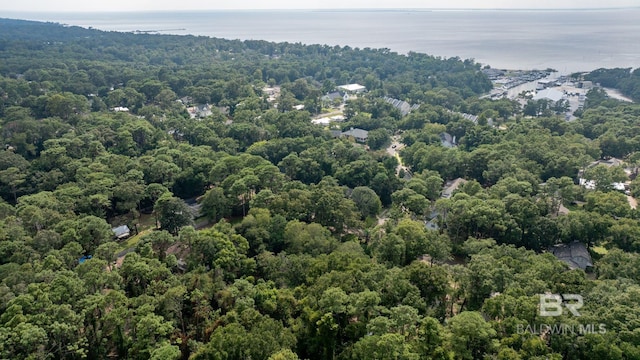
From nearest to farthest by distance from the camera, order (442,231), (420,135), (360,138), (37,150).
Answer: (442,231) → (37,150) → (420,135) → (360,138)

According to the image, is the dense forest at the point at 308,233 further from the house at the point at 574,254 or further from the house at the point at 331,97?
the house at the point at 331,97

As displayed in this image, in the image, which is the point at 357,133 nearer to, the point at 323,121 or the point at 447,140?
the point at 323,121

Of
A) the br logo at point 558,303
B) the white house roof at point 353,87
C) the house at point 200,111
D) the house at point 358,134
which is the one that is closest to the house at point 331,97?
the white house roof at point 353,87

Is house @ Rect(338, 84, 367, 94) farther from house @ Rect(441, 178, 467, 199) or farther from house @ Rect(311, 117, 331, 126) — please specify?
house @ Rect(441, 178, 467, 199)

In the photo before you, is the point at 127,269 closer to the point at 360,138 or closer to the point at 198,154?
the point at 198,154

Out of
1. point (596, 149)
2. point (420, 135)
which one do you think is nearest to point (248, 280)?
point (420, 135)
